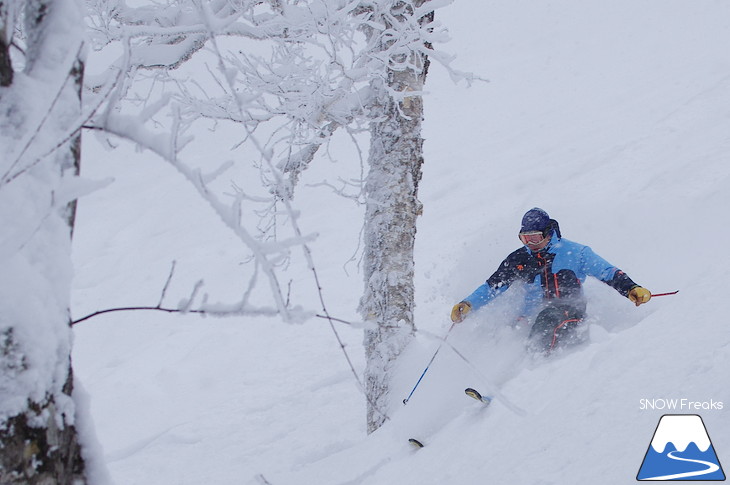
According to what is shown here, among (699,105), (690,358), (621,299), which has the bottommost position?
(690,358)

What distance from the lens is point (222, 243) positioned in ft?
40.0

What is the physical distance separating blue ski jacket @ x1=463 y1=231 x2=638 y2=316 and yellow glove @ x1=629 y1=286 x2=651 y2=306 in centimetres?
33

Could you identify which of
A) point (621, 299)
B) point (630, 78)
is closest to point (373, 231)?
point (621, 299)

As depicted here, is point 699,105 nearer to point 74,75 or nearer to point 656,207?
point 656,207

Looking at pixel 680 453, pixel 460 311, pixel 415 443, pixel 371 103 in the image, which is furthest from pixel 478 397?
pixel 371 103

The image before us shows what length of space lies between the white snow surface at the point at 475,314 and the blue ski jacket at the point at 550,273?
26 cm

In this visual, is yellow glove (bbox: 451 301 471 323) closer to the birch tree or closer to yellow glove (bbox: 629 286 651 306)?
the birch tree

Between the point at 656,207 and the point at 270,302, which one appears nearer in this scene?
the point at 656,207

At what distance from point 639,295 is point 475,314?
153cm

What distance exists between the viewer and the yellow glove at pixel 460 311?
536 cm

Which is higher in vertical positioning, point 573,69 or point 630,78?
point 573,69

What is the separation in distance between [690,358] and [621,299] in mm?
3130

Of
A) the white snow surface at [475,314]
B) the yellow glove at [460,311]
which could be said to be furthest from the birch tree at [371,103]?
the yellow glove at [460,311]

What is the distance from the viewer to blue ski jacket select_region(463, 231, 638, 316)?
5.25 m
